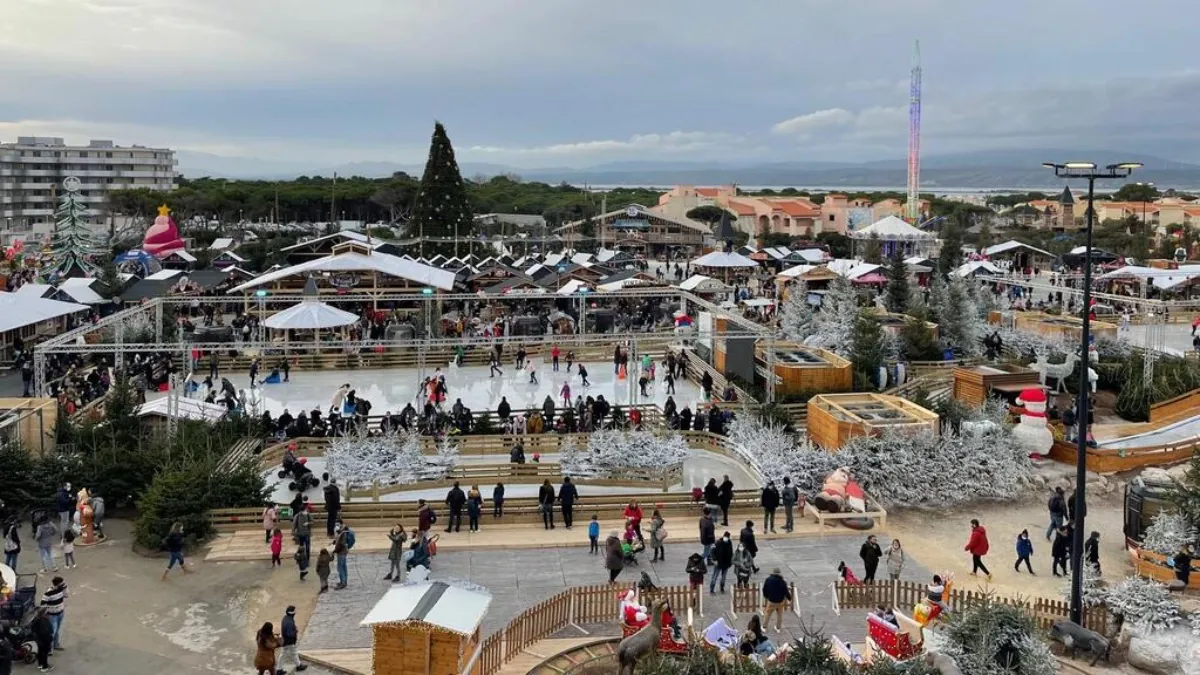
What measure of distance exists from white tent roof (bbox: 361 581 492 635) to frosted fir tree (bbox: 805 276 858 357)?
17749mm

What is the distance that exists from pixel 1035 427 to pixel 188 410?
639 inches

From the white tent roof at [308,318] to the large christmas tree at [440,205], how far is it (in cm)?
3313

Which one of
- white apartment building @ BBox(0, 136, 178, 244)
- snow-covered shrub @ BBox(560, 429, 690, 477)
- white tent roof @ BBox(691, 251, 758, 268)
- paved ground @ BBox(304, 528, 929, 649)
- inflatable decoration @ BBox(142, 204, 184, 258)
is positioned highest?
white apartment building @ BBox(0, 136, 178, 244)

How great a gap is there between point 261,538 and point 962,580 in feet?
32.4

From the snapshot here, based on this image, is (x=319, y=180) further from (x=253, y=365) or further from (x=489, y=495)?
(x=489, y=495)

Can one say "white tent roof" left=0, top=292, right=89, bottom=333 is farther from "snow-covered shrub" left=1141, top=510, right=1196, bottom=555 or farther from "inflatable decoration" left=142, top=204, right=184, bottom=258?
"inflatable decoration" left=142, top=204, right=184, bottom=258

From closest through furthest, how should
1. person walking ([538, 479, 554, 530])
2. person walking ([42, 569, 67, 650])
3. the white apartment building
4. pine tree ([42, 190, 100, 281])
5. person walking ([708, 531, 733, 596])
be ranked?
1. person walking ([42, 569, 67, 650])
2. person walking ([708, 531, 733, 596])
3. person walking ([538, 479, 554, 530])
4. pine tree ([42, 190, 100, 281])
5. the white apartment building

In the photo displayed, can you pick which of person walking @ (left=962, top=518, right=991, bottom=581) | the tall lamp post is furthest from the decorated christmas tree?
the tall lamp post

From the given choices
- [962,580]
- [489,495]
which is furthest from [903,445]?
[489,495]

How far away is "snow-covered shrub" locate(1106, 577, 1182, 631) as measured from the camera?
11141mm

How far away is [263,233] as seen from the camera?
251 feet

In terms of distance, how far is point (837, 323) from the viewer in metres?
27.5

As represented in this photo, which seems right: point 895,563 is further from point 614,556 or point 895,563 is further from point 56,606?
point 56,606

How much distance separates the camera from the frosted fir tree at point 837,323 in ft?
85.8
